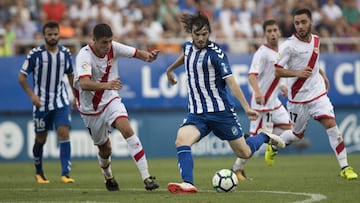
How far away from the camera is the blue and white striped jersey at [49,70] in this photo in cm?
1755

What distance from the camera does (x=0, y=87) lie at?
83.6 feet

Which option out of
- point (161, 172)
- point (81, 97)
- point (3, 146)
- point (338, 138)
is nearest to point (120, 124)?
point (81, 97)

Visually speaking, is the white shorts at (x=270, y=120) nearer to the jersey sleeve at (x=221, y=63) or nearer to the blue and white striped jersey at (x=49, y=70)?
the blue and white striped jersey at (x=49, y=70)

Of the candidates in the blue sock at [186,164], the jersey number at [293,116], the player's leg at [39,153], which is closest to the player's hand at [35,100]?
the player's leg at [39,153]

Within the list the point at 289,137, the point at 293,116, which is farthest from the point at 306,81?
the point at 289,137

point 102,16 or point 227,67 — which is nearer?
point 227,67

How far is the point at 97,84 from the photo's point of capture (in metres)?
13.1

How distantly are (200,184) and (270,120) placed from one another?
2763 millimetres

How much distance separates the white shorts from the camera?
1714cm

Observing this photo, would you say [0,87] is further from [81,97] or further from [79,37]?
[81,97]

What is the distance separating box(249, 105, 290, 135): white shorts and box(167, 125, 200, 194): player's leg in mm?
4108

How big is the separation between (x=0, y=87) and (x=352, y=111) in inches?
374

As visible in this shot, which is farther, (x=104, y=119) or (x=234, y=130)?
(x=104, y=119)

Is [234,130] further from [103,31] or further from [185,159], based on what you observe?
[103,31]
